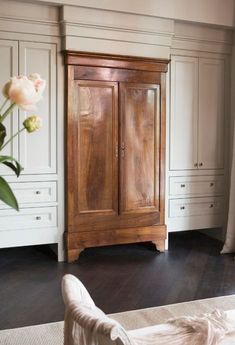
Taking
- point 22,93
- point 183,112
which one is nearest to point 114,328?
point 22,93

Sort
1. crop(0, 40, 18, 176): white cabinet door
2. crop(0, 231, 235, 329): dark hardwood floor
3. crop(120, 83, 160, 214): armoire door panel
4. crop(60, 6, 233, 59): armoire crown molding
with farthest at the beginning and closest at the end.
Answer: crop(120, 83, 160, 214): armoire door panel → crop(60, 6, 233, 59): armoire crown molding → crop(0, 40, 18, 176): white cabinet door → crop(0, 231, 235, 329): dark hardwood floor

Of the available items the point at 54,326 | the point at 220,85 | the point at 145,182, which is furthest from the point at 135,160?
the point at 54,326

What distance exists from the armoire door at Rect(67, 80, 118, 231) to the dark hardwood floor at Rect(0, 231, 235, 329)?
17.8 inches

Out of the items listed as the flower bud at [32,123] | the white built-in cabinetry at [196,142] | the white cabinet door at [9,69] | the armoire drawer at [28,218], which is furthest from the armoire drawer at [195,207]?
the flower bud at [32,123]

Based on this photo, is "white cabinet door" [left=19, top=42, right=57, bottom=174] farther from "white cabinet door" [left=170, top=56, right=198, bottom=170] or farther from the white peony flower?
the white peony flower

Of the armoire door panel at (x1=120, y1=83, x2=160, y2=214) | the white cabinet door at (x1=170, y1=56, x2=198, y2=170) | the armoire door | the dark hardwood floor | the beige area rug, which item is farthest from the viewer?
the white cabinet door at (x1=170, y1=56, x2=198, y2=170)

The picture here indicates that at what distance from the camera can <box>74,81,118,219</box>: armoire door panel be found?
3.79 meters

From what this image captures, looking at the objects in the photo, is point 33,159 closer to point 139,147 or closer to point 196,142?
point 139,147

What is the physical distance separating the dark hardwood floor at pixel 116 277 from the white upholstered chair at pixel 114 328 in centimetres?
160

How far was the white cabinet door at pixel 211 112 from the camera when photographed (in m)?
4.35

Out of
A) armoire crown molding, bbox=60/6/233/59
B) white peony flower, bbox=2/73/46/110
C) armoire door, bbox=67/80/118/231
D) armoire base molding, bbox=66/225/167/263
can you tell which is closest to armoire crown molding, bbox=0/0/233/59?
armoire crown molding, bbox=60/6/233/59

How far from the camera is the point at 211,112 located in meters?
4.39

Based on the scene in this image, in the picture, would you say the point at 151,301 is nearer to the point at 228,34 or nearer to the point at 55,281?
the point at 55,281

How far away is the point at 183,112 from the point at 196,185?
31.8 inches
